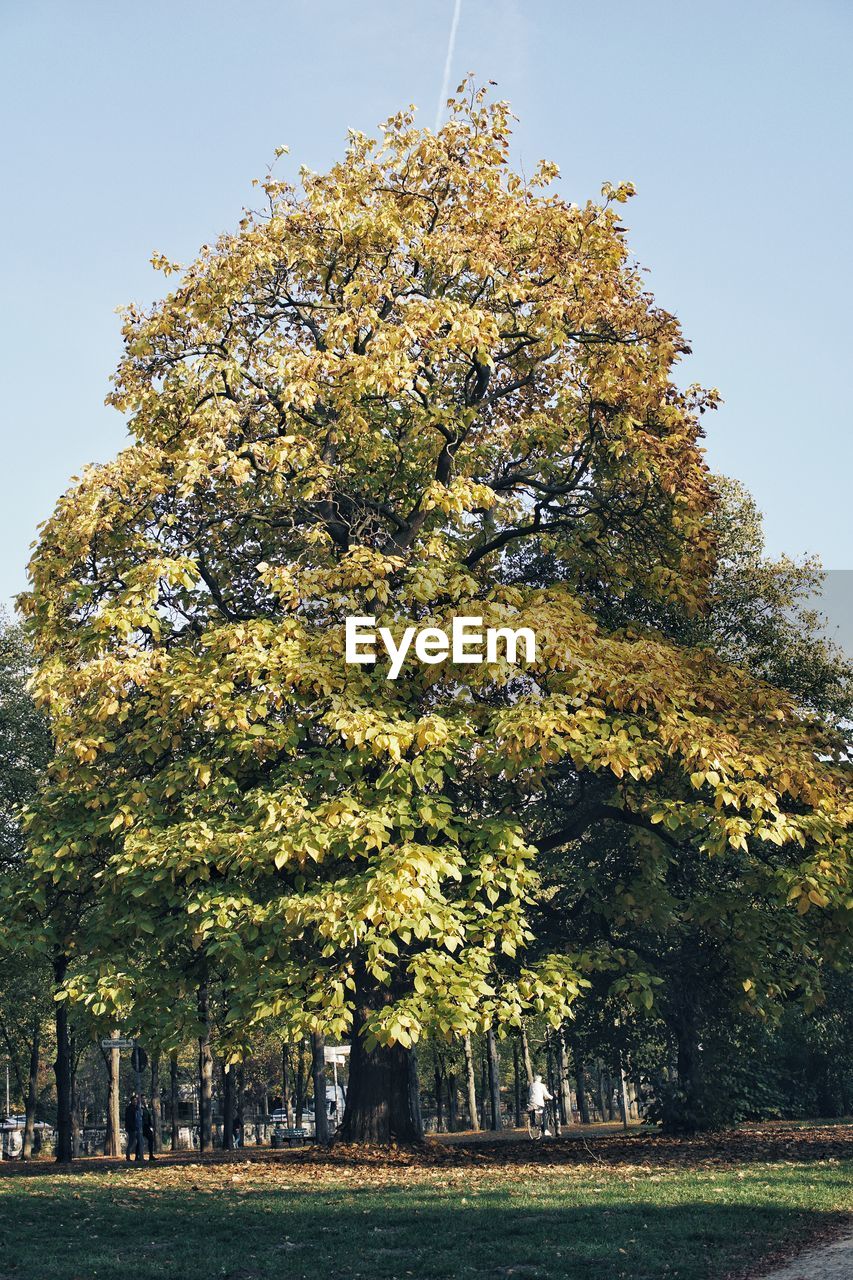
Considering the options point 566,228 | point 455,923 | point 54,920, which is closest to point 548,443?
point 566,228

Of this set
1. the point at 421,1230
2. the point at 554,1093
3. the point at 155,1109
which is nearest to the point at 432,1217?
the point at 421,1230

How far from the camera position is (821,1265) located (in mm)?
9742

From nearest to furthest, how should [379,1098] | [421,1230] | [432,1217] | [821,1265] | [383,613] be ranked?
[821,1265] → [421,1230] → [432,1217] → [383,613] → [379,1098]

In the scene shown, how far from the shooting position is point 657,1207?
12.8 meters

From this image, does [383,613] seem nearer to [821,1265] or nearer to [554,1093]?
[821,1265]

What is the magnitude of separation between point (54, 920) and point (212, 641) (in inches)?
207

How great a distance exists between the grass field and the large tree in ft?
7.10

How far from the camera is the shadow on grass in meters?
10.0

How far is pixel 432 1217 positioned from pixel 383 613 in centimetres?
833

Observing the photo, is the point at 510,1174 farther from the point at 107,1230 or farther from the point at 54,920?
the point at 54,920

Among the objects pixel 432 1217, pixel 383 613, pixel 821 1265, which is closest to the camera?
pixel 821 1265

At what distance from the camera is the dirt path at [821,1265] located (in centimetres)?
929

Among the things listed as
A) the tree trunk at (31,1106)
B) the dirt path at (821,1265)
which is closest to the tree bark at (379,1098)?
the dirt path at (821,1265)

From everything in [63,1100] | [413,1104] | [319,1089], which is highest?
[413,1104]
